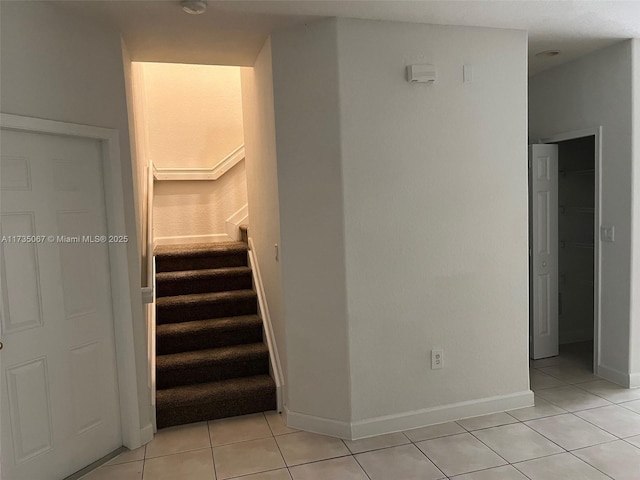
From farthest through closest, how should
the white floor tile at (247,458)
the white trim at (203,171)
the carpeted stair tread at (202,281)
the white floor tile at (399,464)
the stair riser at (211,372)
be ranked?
the white trim at (203,171) → the carpeted stair tread at (202,281) → the stair riser at (211,372) → the white floor tile at (247,458) → the white floor tile at (399,464)

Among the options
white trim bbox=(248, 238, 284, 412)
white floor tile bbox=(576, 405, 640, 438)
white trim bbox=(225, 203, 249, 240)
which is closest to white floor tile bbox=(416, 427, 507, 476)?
white floor tile bbox=(576, 405, 640, 438)

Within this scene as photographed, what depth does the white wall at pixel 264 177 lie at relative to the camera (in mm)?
3225

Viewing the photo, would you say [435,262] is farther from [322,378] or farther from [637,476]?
[637,476]

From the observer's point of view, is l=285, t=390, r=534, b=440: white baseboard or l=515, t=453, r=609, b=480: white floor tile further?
l=285, t=390, r=534, b=440: white baseboard

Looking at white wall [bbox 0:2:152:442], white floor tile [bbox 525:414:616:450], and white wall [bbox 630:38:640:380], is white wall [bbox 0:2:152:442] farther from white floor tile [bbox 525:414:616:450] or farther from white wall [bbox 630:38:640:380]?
white wall [bbox 630:38:640:380]

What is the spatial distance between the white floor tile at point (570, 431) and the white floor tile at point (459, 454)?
442 mm

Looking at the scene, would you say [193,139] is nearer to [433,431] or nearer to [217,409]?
[217,409]

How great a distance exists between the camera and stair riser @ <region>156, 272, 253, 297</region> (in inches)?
163

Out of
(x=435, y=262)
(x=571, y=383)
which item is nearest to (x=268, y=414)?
(x=435, y=262)

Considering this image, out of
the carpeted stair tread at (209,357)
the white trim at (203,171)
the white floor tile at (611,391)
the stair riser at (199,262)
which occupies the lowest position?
the white floor tile at (611,391)

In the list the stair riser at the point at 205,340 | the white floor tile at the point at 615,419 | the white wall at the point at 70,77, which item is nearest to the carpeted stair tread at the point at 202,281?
the stair riser at the point at 205,340

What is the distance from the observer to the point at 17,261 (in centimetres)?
243

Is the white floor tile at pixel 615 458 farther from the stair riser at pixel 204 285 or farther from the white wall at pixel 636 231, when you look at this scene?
the stair riser at pixel 204 285

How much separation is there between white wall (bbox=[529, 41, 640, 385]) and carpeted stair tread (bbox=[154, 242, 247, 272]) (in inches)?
118
